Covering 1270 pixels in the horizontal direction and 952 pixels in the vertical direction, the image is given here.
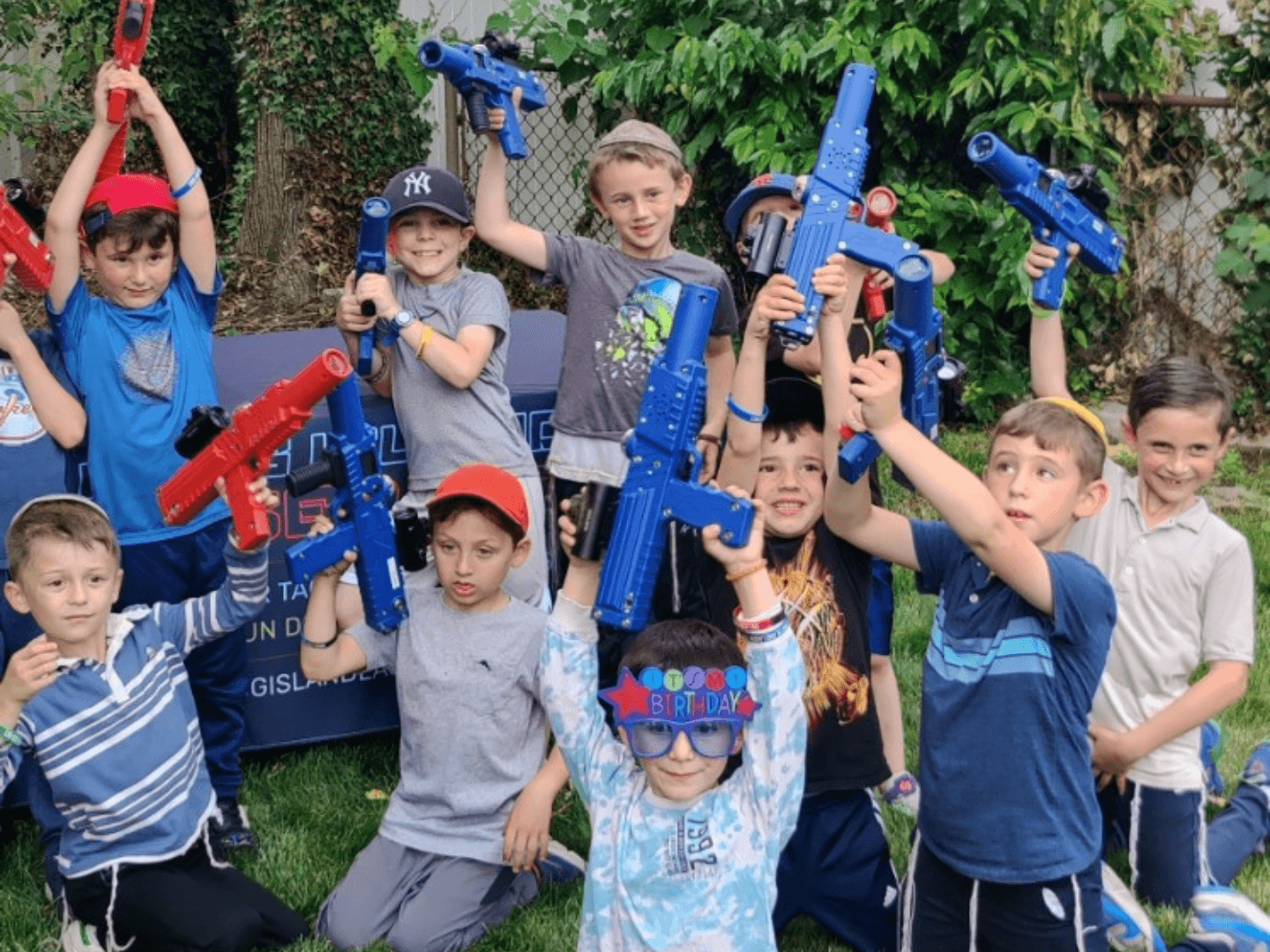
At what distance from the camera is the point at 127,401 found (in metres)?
4.32

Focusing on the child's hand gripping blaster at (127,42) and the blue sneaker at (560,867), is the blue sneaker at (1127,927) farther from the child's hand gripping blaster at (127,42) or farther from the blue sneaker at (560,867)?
the child's hand gripping blaster at (127,42)

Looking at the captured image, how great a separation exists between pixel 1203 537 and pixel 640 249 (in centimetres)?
177

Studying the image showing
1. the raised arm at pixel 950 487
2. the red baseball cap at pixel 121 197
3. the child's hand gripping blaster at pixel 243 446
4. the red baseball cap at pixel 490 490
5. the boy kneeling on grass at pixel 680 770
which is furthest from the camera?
the red baseball cap at pixel 121 197

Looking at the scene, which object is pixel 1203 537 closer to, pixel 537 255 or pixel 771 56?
pixel 537 255

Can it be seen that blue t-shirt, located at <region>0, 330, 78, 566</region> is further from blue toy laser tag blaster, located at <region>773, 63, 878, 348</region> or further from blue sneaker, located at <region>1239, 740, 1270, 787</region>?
blue sneaker, located at <region>1239, 740, 1270, 787</region>

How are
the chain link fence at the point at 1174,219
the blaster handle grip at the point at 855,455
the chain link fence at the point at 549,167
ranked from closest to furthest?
the blaster handle grip at the point at 855,455 < the chain link fence at the point at 1174,219 < the chain link fence at the point at 549,167

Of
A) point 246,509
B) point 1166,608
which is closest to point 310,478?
point 246,509

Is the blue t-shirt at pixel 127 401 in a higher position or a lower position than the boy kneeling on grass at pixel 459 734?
higher

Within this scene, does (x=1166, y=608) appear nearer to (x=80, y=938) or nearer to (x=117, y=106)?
(x=80, y=938)

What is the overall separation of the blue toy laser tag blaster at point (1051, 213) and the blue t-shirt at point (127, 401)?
2274 millimetres

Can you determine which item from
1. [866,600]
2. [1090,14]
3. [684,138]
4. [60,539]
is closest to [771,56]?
[684,138]

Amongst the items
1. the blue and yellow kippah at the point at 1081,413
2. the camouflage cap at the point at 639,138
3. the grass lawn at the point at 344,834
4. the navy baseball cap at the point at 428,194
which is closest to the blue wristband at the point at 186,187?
the navy baseball cap at the point at 428,194

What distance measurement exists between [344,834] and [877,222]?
7.74ft

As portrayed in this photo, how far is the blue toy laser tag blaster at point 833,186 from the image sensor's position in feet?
12.0
